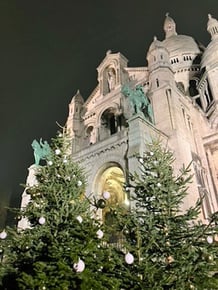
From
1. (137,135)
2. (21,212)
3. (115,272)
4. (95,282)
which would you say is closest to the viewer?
(95,282)

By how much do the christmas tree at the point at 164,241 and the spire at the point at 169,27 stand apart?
39.0 meters

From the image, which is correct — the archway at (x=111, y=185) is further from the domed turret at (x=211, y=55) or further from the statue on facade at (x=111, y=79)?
the domed turret at (x=211, y=55)

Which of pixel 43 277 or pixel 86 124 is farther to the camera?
pixel 86 124

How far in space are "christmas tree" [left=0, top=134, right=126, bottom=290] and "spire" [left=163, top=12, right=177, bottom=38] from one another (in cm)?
3780

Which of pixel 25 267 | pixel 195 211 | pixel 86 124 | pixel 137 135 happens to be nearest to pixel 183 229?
pixel 195 211

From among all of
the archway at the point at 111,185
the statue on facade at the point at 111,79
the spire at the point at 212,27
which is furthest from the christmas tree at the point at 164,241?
the spire at the point at 212,27

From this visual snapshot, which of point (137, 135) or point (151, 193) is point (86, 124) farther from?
point (151, 193)

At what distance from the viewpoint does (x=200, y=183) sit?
19844 millimetres

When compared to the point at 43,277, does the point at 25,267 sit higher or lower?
higher

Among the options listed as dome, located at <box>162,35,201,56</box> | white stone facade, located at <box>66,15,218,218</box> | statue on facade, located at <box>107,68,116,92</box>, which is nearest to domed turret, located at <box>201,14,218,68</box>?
white stone facade, located at <box>66,15,218,218</box>

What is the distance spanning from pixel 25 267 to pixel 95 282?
10.6 ft

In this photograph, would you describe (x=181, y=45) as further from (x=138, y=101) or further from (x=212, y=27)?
(x=138, y=101)

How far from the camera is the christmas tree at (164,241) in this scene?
6.36 m

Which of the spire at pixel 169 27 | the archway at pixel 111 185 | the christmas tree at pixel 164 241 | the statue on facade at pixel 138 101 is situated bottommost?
the christmas tree at pixel 164 241
